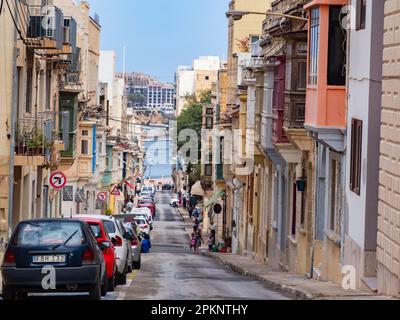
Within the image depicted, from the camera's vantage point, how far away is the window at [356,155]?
2409 cm

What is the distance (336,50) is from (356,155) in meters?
4.54

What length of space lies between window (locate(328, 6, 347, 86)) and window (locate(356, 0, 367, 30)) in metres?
3.50

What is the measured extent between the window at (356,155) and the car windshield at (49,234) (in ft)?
21.0

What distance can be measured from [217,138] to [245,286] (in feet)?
159

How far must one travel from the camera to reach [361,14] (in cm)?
2427

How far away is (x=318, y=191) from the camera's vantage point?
32531mm

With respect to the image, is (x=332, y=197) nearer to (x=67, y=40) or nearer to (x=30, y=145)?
(x=30, y=145)

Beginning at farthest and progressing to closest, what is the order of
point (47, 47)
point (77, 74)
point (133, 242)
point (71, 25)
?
point (77, 74), point (71, 25), point (47, 47), point (133, 242)

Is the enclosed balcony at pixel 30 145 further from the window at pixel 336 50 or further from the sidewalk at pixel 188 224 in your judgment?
→ the sidewalk at pixel 188 224

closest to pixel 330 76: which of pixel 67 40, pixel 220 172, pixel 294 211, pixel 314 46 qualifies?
pixel 314 46

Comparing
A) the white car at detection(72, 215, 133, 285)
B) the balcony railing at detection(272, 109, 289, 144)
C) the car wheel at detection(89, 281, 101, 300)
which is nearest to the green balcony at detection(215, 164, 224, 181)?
the balcony railing at detection(272, 109, 289, 144)

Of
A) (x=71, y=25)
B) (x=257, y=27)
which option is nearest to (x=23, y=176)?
(x=71, y=25)

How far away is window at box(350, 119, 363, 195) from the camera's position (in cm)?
2409
